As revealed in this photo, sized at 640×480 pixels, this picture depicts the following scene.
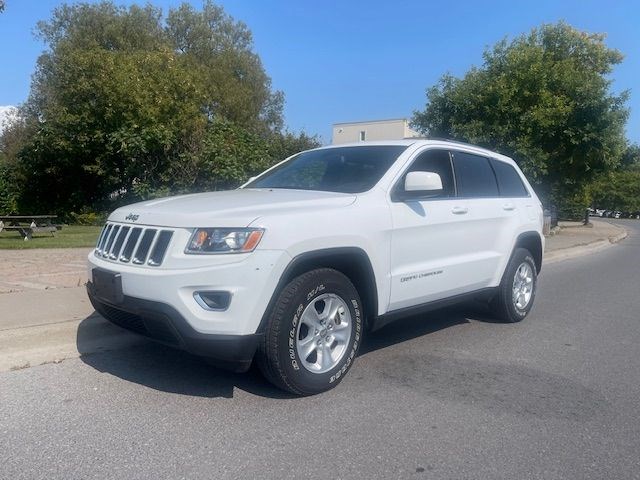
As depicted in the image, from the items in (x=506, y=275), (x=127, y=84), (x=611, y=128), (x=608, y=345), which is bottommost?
(x=608, y=345)

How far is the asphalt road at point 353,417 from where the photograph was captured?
3340 mm

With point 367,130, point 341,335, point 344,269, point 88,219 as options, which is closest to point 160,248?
point 344,269

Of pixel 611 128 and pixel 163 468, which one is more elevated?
pixel 611 128

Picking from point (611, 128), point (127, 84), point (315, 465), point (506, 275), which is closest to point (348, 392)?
point (315, 465)

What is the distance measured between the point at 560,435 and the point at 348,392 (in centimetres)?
144

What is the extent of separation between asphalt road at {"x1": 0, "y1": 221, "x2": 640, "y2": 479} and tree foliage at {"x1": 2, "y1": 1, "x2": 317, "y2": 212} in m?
12.2

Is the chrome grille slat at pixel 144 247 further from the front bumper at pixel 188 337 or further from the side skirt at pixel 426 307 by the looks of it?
the side skirt at pixel 426 307

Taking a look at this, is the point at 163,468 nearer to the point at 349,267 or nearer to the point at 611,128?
the point at 349,267

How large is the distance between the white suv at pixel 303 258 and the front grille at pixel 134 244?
0.04 ft

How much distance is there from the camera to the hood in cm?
398

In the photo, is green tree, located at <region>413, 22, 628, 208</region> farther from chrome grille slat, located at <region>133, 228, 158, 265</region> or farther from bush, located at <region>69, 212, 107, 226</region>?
chrome grille slat, located at <region>133, 228, 158, 265</region>

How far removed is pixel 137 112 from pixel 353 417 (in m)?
20.2

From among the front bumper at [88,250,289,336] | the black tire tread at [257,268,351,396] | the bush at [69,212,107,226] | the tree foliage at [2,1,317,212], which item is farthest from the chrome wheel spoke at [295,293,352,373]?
the bush at [69,212,107,226]

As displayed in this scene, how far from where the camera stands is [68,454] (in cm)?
340
